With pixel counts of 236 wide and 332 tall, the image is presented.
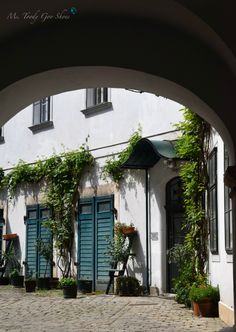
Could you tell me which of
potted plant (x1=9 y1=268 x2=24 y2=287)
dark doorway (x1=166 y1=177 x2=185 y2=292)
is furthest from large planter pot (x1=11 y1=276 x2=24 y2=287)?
dark doorway (x1=166 y1=177 x2=185 y2=292)

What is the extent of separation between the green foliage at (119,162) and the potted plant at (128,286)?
2.31 m

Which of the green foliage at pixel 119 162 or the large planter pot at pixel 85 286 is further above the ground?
the green foliage at pixel 119 162

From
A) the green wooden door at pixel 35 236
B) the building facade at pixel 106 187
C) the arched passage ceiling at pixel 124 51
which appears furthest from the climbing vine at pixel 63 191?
the arched passage ceiling at pixel 124 51

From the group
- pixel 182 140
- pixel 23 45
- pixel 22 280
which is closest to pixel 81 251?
pixel 22 280

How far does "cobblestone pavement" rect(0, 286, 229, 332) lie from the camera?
25.4ft

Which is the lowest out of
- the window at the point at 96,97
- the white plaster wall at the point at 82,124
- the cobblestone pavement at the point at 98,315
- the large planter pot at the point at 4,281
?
the cobblestone pavement at the point at 98,315

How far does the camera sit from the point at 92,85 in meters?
5.87

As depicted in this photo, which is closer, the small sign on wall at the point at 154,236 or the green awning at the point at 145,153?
the green awning at the point at 145,153

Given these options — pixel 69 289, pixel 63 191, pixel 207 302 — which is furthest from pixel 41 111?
pixel 207 302

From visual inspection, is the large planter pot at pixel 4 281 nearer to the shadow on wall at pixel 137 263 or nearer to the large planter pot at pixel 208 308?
the shadow on wall at pixel 137 263

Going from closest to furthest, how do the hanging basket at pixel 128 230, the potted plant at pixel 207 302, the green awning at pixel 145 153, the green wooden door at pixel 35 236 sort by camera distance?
1. the potted plant at pixel 207 302
2. the green awning at pixel 145 153
3. the hanging basket at pixel 128 230
4. the green wooden door at pixel 35 236

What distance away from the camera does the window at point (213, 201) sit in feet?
29.8

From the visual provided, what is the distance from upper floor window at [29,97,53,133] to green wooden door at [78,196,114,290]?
233 cm

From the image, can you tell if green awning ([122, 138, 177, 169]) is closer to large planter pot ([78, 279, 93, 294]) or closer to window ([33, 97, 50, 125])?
large planter pot ([78, 279, 93, 294])
